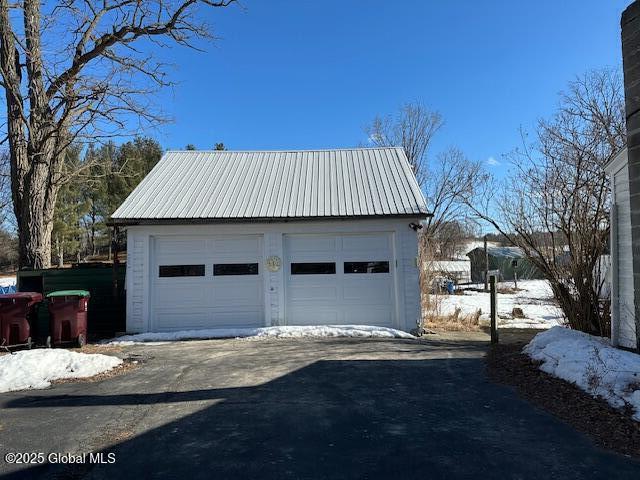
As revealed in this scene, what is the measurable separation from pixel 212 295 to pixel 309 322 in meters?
2.58

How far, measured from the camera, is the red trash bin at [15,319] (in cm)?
946

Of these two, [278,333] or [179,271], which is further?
[179,271]

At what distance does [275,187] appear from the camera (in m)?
13.6

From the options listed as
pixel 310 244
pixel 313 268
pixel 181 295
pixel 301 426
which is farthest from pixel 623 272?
pixel 181 295

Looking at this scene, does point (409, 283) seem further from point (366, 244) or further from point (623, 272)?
point (623, 272)

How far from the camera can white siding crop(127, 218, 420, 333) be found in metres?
11.7

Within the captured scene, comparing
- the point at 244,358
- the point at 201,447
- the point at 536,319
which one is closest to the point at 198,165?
the point at 244,358

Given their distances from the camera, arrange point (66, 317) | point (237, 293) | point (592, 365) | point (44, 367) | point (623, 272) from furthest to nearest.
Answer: point (237, 293) → point (66, 317) → point (44, 367) → point (623, 272) → point (592, 365)

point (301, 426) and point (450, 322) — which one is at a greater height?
point (301, 426)

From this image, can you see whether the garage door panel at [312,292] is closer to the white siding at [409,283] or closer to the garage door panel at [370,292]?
the garage door panel at [370,292]

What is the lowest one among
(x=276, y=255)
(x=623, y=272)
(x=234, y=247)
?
(x=623, y=272)

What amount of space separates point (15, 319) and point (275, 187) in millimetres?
7079

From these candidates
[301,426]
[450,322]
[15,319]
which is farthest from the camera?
[450,322]

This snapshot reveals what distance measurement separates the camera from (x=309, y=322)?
11977 mm
